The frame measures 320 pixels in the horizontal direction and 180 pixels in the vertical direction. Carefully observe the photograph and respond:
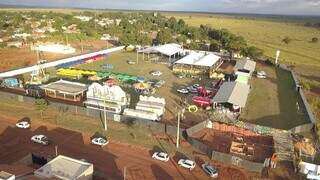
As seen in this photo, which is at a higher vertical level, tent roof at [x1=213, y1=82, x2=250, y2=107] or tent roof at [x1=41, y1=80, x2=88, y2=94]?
tent roof at [x1=213, y1=82, x2=250, y2=107]

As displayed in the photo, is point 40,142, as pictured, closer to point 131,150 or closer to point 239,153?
point 131,150

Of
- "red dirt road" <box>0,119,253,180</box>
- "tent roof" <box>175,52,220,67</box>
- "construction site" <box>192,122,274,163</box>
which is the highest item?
"tent roof" <box>175,52,220,67</box>

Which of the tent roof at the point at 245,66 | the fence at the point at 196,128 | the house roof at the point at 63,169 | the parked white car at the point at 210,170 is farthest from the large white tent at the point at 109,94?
the tent roof at the point at 245,66

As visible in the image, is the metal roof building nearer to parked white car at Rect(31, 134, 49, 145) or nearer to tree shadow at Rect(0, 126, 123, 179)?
tree shadow at Rect(0, 126, 123, 179)

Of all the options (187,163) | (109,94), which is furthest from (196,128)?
(109,94)

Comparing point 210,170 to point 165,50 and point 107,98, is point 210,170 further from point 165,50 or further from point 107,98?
point 165,50

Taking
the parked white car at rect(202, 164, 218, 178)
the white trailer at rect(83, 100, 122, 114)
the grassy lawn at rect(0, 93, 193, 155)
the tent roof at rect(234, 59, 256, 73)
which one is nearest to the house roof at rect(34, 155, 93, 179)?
the grassy lawn at rect(0, 93, 193, 155)
